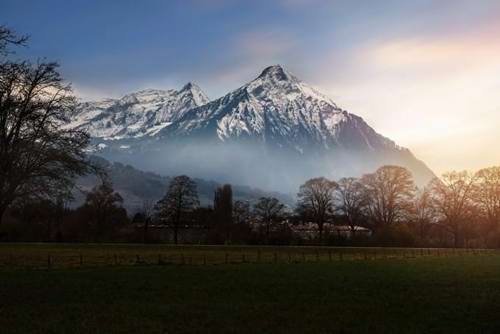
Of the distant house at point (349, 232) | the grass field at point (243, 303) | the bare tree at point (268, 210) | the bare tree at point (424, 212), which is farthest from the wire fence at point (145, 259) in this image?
the bare tree at point (268, 210)

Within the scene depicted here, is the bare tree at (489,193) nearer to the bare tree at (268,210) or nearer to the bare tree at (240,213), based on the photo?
the bare tree at (268,210)

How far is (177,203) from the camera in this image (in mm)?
131750

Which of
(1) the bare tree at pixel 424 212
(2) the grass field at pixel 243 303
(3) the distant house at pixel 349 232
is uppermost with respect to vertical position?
(1) the bare tree at pixel 424 212

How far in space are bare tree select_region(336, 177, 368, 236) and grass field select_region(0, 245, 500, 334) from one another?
9775cm

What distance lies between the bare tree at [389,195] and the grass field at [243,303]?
91.4m

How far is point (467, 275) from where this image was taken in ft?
138

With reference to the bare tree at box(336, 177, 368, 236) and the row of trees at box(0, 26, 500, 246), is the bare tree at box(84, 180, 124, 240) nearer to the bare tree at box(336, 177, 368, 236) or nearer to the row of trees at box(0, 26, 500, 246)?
the row of trees at box(0, 26, 500, 246)

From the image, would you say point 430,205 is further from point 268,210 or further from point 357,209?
point 268,210

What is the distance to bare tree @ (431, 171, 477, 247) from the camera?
421ft

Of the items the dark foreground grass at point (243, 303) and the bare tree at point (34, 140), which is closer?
the dark foreground grass at point (243, 303)

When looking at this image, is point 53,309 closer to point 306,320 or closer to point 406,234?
point 306,320

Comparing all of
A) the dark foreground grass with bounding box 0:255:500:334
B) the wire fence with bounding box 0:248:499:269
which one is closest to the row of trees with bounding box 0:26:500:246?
the wire fence with bounding box 0:248:499:269

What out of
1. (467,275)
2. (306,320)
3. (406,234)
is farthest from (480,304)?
(406,234)

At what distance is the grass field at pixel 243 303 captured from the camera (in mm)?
18875
